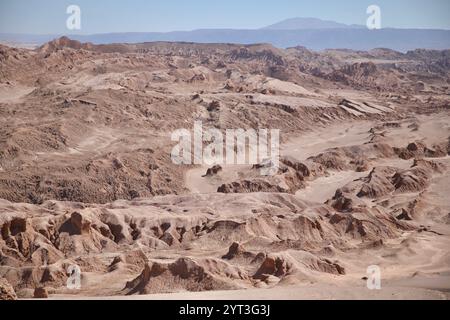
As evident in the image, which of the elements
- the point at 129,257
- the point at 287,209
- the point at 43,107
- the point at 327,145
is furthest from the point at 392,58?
the point at 129,257

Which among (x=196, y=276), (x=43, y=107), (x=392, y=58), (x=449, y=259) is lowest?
(x=449, y=259)

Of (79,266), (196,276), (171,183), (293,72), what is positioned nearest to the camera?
(196,276)

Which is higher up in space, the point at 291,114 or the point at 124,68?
the point at 124,68

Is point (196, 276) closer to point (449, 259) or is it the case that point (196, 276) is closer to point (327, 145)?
point (449, 259)

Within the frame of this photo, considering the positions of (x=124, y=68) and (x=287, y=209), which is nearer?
(x=287, y=209)

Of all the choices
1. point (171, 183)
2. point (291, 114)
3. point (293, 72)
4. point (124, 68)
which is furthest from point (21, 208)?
point (293, 72)

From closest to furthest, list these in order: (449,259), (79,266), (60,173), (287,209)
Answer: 1. (79,266)
2. (449,259)
3. (287,209)
4. (60,173)
